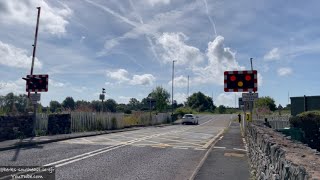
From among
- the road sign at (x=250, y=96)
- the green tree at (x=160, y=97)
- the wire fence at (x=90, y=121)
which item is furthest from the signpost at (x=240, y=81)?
the green tree at (x=160, y=97)

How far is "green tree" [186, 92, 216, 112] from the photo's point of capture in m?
148

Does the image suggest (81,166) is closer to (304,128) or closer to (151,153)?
(151,153)

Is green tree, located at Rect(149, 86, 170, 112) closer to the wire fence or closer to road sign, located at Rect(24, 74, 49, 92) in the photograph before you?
the wire fence

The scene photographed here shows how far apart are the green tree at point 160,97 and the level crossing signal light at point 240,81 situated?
5448cm

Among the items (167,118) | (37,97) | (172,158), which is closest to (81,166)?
(172,158)

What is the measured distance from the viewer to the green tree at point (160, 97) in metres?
72.9

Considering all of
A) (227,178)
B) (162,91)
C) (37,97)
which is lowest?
(227,178)

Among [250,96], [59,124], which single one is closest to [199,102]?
[59,124]

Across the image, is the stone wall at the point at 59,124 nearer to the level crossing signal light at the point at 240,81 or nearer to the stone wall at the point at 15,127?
the stone wall at the point at 15,127

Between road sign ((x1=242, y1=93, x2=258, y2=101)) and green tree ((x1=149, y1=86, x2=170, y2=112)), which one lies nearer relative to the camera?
road sign ((x1=242, y1=93, x2=258, y2=101))

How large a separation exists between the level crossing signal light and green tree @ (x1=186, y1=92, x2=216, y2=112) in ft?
424

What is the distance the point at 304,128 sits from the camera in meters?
27.0

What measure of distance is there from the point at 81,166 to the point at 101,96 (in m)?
23.1

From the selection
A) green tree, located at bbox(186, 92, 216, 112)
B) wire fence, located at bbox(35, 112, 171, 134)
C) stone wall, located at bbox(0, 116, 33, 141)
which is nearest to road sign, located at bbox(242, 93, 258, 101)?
stone wall, located at bbox(0, 116, 33, 141)
